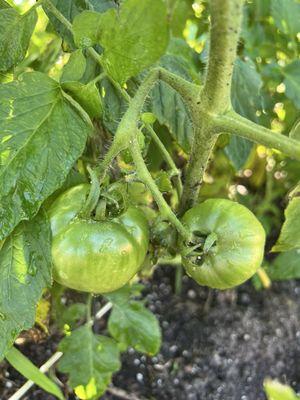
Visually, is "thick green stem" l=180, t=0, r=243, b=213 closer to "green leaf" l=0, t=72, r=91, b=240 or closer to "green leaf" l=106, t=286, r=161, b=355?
"green leaf" l=0, t=72, r=91, b=240

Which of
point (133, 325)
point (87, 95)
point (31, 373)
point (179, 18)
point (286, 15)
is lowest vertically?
point (133, 325)

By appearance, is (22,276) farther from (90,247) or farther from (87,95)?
(87,95)

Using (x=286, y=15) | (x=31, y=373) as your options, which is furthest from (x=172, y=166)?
(x=286, y=15)

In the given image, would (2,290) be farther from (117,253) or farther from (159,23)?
(159,23)

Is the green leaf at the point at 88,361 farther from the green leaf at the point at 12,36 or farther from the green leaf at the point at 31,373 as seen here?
the green leaf at the point at 12,36

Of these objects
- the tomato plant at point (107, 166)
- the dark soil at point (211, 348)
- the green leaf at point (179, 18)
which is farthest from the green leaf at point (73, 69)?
the dark soil at point (211, 348)

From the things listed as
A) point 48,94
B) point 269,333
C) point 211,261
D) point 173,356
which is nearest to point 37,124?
point 48,94

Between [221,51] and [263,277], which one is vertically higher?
[221,51]
